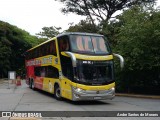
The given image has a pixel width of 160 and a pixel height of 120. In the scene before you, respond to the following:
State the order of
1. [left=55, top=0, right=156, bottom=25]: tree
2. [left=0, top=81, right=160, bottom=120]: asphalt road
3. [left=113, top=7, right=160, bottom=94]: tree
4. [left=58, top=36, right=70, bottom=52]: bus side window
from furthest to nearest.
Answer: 1. [left=55, top=0, right=156, bottom=25]: tree
2. [left=113, top=7, right=160, bottom=94]: tree
3. [left=58, top=36, right=70, bottom=52]: bus side window
4. [left=0, top=81, right=160, bottom=120]: asphalt road

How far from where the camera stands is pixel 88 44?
19.1 meters

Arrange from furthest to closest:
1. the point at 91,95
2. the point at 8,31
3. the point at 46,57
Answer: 1. the point at 8,31
2. the point at 46,57
3. the point at 91,95

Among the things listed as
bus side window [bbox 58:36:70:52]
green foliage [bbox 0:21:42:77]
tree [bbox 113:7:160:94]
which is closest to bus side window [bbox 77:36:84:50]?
bus side window [bbox 58:36:70:52]

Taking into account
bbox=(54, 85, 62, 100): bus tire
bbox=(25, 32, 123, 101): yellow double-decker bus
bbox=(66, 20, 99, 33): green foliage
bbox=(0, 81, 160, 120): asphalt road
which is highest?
bbox=(66, 20, 99, 33): green foliage

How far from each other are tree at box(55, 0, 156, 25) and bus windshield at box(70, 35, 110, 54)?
22.5 meters

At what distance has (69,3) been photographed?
146 feet

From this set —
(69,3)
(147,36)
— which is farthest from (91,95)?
(69,3)

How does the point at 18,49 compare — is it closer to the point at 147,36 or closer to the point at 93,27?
the point at 93,27

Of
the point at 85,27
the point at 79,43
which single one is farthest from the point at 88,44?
the point at 85,27

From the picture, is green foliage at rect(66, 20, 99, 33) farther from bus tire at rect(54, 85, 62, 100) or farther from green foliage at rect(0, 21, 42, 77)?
bus tire at rect(54, 85, 62, 100)

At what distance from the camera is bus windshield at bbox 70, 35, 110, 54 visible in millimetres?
18761

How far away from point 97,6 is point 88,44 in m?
23.9

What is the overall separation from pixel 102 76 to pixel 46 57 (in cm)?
634

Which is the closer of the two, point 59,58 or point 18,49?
point 59,58
